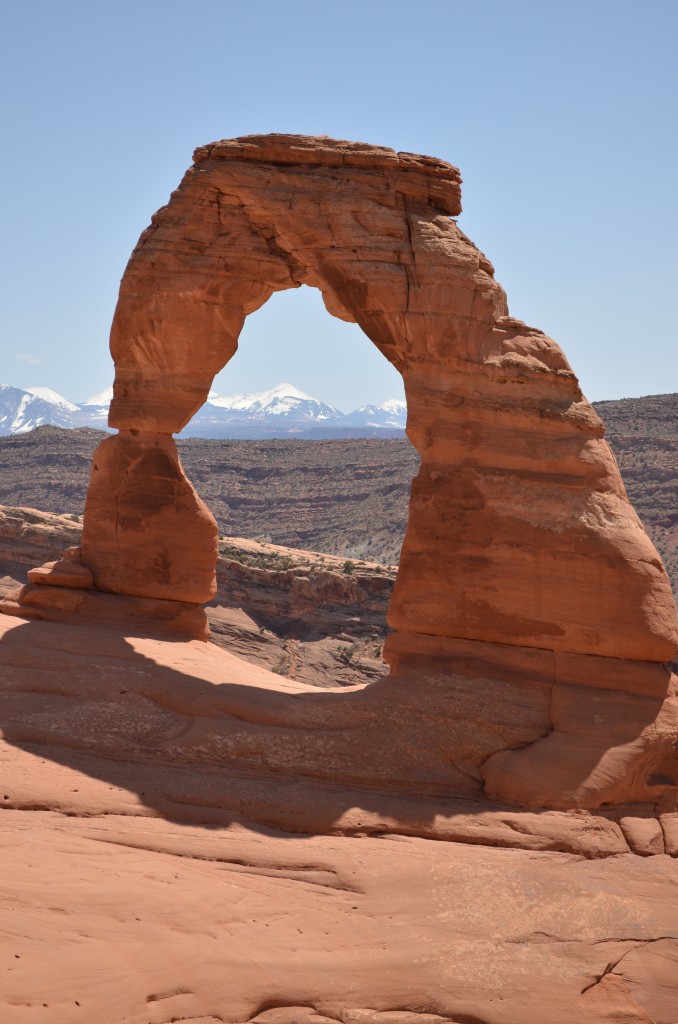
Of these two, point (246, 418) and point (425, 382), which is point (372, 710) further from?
point (246, 418)

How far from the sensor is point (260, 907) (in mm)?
8914

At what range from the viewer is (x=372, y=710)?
12.0m

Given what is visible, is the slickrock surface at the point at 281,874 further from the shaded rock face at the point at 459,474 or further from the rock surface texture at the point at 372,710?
the shaded rock face at the point at 459,474

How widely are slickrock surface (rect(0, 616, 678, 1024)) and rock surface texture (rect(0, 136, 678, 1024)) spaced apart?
0.10 feet

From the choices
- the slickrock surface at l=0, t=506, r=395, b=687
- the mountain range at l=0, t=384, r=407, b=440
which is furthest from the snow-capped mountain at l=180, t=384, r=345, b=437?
the slickrock surface at l=0, t=506, r=395, b=687

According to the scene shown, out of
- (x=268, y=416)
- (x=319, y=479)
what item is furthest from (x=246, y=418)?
(x=319, y=479)

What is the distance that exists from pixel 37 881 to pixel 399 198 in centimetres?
970

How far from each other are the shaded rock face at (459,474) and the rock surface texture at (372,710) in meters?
0.04

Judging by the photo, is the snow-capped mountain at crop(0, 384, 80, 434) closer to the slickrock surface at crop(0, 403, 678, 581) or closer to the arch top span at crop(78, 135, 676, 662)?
the slickrock surface at crop(0, 403, 678, 581)

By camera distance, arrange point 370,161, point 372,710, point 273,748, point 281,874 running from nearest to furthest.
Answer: point 281,874 → point 273,748 → point 372,710 → point 370,161

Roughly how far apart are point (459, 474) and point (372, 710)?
321 centimetres


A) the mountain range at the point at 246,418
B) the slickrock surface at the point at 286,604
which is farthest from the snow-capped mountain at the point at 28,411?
the slickrock surface at the point at 286,604

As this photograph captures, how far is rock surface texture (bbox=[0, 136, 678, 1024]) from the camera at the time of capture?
28.0 feet

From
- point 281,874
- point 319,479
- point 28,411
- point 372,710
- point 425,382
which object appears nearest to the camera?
point 281,874
